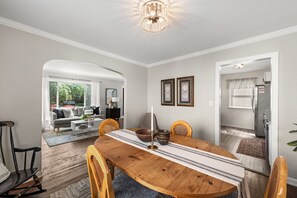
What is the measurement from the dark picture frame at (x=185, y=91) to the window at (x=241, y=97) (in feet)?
11.8

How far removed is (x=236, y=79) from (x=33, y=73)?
6.44 metres

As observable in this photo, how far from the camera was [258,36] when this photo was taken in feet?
7.07

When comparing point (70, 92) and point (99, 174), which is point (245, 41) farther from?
point (70, 92)

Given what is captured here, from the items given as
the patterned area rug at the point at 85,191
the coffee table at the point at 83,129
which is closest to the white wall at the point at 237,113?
the coffee table at the point at 83,129

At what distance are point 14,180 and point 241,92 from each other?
22.2ft

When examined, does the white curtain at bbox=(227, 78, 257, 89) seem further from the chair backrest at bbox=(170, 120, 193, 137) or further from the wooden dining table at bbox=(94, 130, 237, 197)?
the wooden dining table at bbox=(94, 130, 237, 197)

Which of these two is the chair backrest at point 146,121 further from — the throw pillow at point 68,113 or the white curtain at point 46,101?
the white curtain at point 46,101

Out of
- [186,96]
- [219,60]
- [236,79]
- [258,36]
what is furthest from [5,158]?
[236,79]

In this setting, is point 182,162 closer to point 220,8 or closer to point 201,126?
point 220,8

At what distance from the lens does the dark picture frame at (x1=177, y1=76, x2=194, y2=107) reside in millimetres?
3021

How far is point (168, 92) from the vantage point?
3488mm

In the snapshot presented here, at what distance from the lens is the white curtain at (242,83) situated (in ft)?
16.2

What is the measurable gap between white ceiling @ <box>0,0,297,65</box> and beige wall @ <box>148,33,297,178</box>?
0.89 ft

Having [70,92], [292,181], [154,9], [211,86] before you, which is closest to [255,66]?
[211,86]
